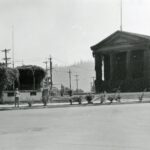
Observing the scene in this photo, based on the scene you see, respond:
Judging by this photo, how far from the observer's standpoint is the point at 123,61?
274 ft

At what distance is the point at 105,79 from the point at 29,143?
7354cm

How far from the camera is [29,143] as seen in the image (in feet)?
42.2

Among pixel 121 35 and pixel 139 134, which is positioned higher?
pixel 121 35

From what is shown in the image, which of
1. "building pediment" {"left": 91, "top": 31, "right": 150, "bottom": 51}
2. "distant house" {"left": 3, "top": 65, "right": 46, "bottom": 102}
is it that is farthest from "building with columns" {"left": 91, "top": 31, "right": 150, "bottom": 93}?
"distant house" {"left": 3, "top": 65, "right": 46, "bottom": 102}

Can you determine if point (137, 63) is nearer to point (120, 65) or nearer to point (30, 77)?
point (120, 65)

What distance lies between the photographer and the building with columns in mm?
75188

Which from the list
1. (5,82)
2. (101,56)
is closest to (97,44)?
(101,56)

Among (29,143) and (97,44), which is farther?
(97,44)

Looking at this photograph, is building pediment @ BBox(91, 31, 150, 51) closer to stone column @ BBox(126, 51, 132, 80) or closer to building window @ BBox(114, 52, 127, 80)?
stone column @ BBox(126, 51, 132, 80)

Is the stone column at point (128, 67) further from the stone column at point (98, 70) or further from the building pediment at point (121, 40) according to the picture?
the stone column at point (98, 70)

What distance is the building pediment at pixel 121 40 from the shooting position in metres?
75.4

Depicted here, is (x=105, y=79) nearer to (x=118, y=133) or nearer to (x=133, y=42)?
(x=133, y=42)

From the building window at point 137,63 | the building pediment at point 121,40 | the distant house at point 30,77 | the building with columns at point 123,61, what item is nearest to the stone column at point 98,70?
the building with columns at point 123,61

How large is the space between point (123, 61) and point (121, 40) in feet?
21.5
